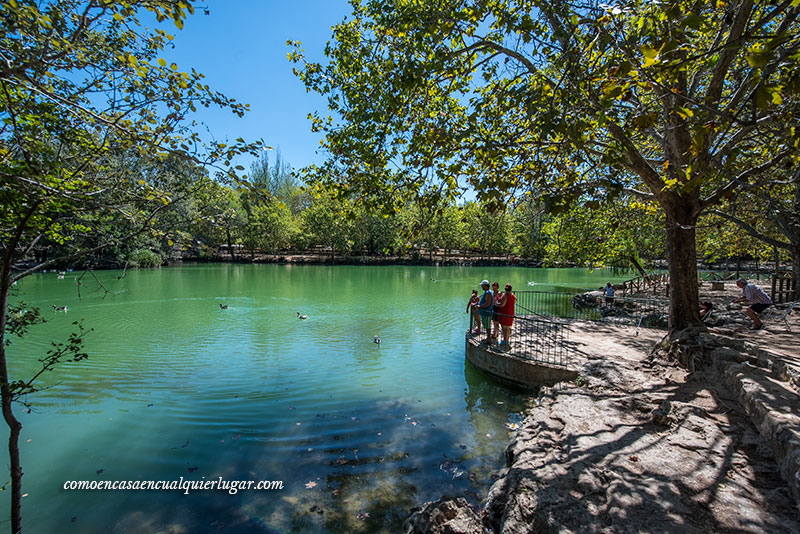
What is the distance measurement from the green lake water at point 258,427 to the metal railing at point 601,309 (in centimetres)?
677

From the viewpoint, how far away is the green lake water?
5195mm

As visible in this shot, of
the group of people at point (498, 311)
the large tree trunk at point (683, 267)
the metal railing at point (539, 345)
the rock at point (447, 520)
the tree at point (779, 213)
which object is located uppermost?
the tree at point (779, 213)

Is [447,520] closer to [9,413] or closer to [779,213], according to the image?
[9,413]

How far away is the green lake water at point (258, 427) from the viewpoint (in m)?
5.20

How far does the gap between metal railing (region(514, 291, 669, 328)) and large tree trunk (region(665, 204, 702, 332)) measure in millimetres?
5645

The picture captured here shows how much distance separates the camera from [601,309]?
66.2 ft

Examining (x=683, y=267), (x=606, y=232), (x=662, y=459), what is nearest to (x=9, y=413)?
(x=662, y=459)

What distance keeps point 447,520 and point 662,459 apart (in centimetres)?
254

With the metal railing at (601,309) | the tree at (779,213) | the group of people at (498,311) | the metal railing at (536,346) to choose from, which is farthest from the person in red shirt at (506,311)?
the tree at (779,213)

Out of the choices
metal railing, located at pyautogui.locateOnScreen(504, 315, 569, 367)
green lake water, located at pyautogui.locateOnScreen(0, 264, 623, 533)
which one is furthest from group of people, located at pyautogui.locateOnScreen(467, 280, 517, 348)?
green lake water, located at pyautogui.locateOnScreen(0, 264, 623, 533)

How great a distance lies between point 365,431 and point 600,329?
362 inches

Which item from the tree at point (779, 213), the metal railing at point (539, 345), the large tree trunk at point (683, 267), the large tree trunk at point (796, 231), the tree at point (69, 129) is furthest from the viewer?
the large tree trunk at point (796, 231)

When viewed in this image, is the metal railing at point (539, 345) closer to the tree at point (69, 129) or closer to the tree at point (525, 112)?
the tree at point (525, 112)

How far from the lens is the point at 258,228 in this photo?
6962 centimetres
